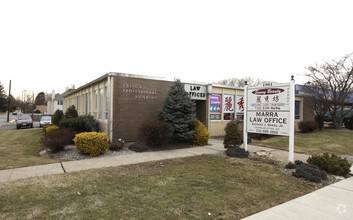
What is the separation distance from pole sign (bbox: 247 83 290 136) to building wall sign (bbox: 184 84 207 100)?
4630 mm

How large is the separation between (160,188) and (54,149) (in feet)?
19.3

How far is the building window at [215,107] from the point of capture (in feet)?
46.6

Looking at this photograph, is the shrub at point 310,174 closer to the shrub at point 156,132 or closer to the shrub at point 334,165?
the shrub at point 334,165

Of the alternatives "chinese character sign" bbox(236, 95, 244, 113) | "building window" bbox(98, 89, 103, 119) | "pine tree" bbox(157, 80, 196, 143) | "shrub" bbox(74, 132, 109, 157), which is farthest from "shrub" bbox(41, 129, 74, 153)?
"chinese character sign" bbox(236, 95, 244, 113)

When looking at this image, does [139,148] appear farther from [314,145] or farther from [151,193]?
[314,145]

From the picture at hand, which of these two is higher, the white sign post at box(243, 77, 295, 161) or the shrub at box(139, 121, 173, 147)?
the white sign post at box(243, 77, 295, 161)

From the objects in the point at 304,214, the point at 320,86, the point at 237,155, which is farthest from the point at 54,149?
the point at 320,86

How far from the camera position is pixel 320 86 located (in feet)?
66.0

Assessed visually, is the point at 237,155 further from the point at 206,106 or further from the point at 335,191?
the point at 206,106

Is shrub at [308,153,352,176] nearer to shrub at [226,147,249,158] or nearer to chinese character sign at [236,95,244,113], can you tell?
shrub at [226,147,249,158]

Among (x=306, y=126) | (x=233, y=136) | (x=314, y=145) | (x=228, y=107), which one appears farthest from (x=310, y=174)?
(x=306, y=126)

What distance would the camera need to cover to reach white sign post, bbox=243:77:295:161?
722 centimetres

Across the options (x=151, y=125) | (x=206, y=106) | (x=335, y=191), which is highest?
(x=206, y=106)

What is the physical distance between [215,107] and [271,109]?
6.61 metres
